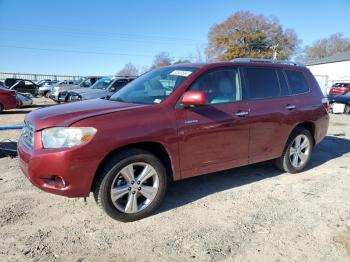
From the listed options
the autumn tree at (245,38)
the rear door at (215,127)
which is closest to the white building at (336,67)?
the autumn tree at (245,38)

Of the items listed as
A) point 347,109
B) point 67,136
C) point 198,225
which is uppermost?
point 67,136

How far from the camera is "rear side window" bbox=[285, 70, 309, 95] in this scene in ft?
18.6

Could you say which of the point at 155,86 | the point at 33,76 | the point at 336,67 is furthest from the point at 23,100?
the point at 336,67

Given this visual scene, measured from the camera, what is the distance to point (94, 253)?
327 centimetres

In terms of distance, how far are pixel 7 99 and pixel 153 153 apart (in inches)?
538

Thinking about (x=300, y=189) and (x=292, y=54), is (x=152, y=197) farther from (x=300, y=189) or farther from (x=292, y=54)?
(x=292, y=54)

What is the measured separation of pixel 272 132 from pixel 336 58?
Result: 5415cm

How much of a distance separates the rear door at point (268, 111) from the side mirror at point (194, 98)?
1.12 m

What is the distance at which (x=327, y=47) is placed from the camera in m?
82.9

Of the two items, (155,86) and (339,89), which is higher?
(155,86)

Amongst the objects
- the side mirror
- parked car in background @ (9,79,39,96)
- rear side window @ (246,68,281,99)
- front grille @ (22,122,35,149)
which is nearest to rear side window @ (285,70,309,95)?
rear side window @ (246,68,281,99)

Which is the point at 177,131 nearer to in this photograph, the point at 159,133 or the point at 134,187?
Answer: the point at 159,133

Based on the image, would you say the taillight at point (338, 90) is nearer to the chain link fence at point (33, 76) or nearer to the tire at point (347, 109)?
the tire at point (347, 109)

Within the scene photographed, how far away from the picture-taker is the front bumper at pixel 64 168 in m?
3.43
